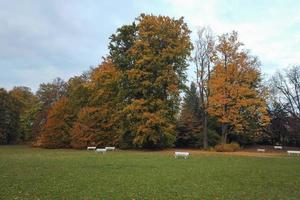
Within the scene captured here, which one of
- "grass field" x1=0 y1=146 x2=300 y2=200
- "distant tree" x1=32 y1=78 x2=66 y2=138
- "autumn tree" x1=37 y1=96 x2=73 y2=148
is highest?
"distant tree" x1=32 y1=78 x2=66 y2=138

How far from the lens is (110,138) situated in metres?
57.8

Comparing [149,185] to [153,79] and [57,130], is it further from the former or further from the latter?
[57,130]

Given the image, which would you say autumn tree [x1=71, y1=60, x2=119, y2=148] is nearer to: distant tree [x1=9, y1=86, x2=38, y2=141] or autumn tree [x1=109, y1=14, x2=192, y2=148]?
autumn tree [x1=109, y1=14, x2=192, y2=148]

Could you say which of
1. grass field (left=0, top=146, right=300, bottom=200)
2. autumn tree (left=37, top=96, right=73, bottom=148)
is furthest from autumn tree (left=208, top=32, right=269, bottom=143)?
grass field (left=0, top=146, right=300, bottom=200)

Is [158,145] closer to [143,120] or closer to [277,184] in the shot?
[143,120]

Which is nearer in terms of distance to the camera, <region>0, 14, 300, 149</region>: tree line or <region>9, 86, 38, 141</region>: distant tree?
<region>0, 14, 300, 149</region>: tree line

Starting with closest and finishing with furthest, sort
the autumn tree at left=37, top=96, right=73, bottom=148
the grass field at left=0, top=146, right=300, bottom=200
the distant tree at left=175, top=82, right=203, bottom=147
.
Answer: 1. the grass field at left=0, top=146, right=300, bottom=200
2. the distant tree at left=175, top=82, right=203, bottom=147
3. the autumn tree at left=37, top=96, right=73, bottom=148

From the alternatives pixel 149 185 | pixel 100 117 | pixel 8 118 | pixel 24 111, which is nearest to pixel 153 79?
pixel 100 117

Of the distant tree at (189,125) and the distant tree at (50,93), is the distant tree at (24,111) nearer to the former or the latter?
the distant tree at (50,93)

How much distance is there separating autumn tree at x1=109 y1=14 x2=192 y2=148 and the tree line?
5.3 inches

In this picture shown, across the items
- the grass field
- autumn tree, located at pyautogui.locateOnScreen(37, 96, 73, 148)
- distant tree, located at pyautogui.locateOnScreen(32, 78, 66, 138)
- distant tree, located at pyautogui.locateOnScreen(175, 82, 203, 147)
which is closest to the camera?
the grass field

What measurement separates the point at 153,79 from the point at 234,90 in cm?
1104

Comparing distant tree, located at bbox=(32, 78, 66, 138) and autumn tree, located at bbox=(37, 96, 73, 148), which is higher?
distant tree, located at bbox=(32, 78, 66, 138)

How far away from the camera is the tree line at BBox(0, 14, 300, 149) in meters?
51.3
